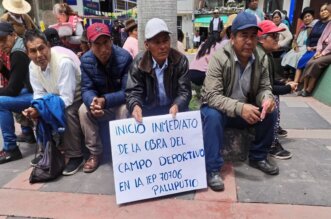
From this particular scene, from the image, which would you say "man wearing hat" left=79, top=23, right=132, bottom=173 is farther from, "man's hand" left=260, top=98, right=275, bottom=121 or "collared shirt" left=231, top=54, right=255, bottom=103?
"man's hand" left=260, top=98, right=275, bottom=121

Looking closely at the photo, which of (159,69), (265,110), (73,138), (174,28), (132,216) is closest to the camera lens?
(132,216)

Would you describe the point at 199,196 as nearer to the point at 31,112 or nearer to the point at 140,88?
the point at 140,88

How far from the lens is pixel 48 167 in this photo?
304cm

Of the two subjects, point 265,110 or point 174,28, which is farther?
point 174,28

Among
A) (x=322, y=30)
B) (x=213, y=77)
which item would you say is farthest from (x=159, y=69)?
(x=322, y=30)

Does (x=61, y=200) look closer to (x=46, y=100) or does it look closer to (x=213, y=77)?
(x=46, y=100)

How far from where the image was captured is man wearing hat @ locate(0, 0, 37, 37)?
464cm

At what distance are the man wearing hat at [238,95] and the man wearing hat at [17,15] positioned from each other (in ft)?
10.3

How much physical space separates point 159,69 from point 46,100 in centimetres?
112

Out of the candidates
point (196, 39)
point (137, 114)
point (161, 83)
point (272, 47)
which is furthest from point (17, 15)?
point (196, 39)

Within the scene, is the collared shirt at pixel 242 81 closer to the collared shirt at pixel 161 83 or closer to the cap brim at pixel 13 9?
the collared shirt at pixel 161 83

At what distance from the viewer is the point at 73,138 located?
10.5 feet

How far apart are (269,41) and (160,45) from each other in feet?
3.78

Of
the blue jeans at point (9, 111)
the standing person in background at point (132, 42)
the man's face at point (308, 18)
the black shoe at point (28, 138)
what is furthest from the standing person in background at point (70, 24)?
the man's face at point (308, 18)
